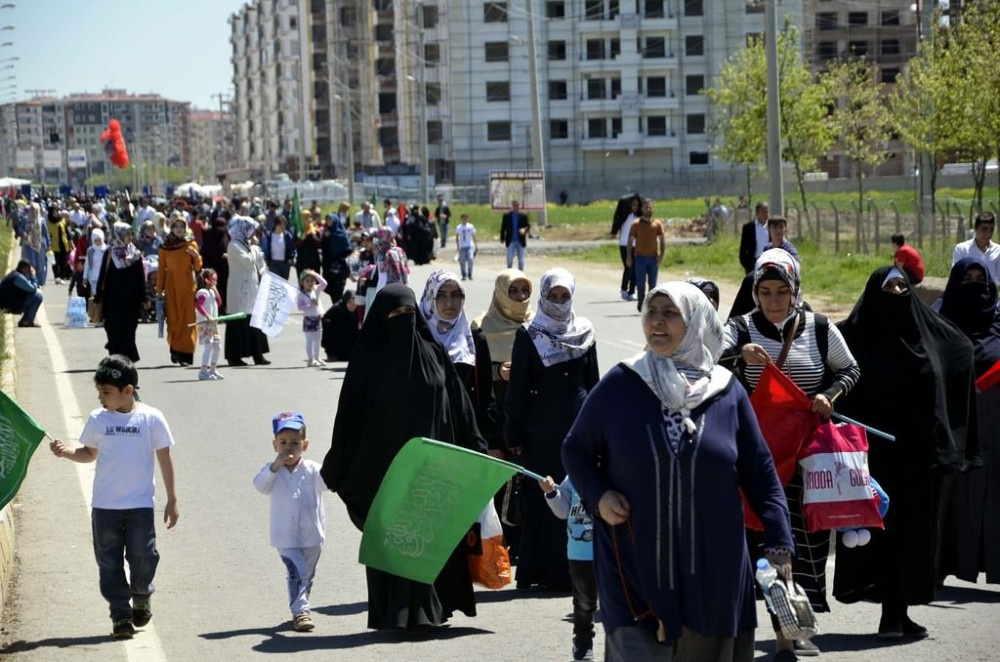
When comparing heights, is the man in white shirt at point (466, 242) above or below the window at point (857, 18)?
below

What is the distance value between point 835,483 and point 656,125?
325 feet

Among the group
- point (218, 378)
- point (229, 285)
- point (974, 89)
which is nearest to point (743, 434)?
point (218, 378)

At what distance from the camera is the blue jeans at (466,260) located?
36.7 m

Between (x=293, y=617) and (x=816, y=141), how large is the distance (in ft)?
184

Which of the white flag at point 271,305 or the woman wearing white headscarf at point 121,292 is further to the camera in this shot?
the white flag at point 271,305

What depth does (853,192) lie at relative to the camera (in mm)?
84250

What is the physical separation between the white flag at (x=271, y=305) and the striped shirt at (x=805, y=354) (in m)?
11.7

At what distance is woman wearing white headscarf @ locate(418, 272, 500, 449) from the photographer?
8.60m

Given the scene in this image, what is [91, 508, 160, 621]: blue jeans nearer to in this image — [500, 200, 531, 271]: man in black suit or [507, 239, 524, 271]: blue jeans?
[500, 200, 531, 271]: man in black suit

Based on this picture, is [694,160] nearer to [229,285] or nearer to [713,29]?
[713,29]

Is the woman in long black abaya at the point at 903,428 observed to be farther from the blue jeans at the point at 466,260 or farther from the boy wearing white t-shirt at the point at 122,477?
the blue jeans at the point at 466,260

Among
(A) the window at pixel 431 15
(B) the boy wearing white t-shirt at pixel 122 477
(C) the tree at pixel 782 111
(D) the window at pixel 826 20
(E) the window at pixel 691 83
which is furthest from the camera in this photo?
(D) the window at pixel 826 20

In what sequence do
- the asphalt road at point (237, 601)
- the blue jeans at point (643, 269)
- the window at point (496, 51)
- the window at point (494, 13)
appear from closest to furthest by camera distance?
1. the asphalt road at point (237, 601)
2. the blue jeans at point (643, 269)
3. the window at point (494, 13)
4. the window at point (496, 51)

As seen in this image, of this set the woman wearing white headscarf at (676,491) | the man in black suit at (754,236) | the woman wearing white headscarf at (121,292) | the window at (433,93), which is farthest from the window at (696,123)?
the woman wearing white headscarf at (676,491)
